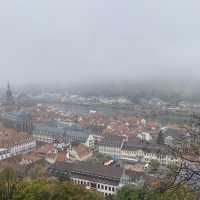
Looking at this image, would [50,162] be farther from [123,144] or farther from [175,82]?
[175,82]

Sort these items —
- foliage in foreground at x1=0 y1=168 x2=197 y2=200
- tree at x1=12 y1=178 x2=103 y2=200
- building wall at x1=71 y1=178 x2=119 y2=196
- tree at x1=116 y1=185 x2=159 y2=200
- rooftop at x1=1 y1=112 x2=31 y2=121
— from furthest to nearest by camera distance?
rooftop at x1=1 y1=112 x2=31 y2=121 → building wall at x1=71 y1=178 x2=119 y2=196 → tree at x1=116 y1=185 x2=159 y2=200 → tree at x1=12 y1=178 x2=103 y2=200 → foliage in foreground at x1=0 y1=168 x2=197 y2=200

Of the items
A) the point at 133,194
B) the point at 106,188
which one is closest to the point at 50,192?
the point at 133,194

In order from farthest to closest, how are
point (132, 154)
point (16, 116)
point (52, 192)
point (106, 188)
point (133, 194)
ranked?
point (16, 116) < point (132, 154) < point (106, 188) < point (133, 194) < point (52, 192)

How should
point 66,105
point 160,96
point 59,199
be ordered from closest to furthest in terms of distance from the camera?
point 59,199 → point 66,105 → point 160,96

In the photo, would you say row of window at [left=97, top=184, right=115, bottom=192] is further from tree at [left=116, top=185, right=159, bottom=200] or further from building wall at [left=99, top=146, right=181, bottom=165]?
building wall at [left=99, top=146, right=181, bottom=165]

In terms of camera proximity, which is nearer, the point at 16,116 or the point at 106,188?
the point at 106,188

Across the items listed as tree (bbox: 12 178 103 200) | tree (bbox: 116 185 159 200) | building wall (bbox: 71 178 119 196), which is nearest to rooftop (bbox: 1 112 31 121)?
building wall (bbox: 71 178 119 196)

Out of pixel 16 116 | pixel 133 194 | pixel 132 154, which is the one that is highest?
pixel 133 194

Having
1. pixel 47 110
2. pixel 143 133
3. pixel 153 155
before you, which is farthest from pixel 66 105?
pixel 153 155

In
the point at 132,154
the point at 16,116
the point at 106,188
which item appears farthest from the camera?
the point at 16,116

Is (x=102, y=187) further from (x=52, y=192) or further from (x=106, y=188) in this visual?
(x=52, y=192)

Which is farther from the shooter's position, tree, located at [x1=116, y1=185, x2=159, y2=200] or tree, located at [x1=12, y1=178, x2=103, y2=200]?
tree, located at [x1=116, y1=185, x2=159, y2=200]
